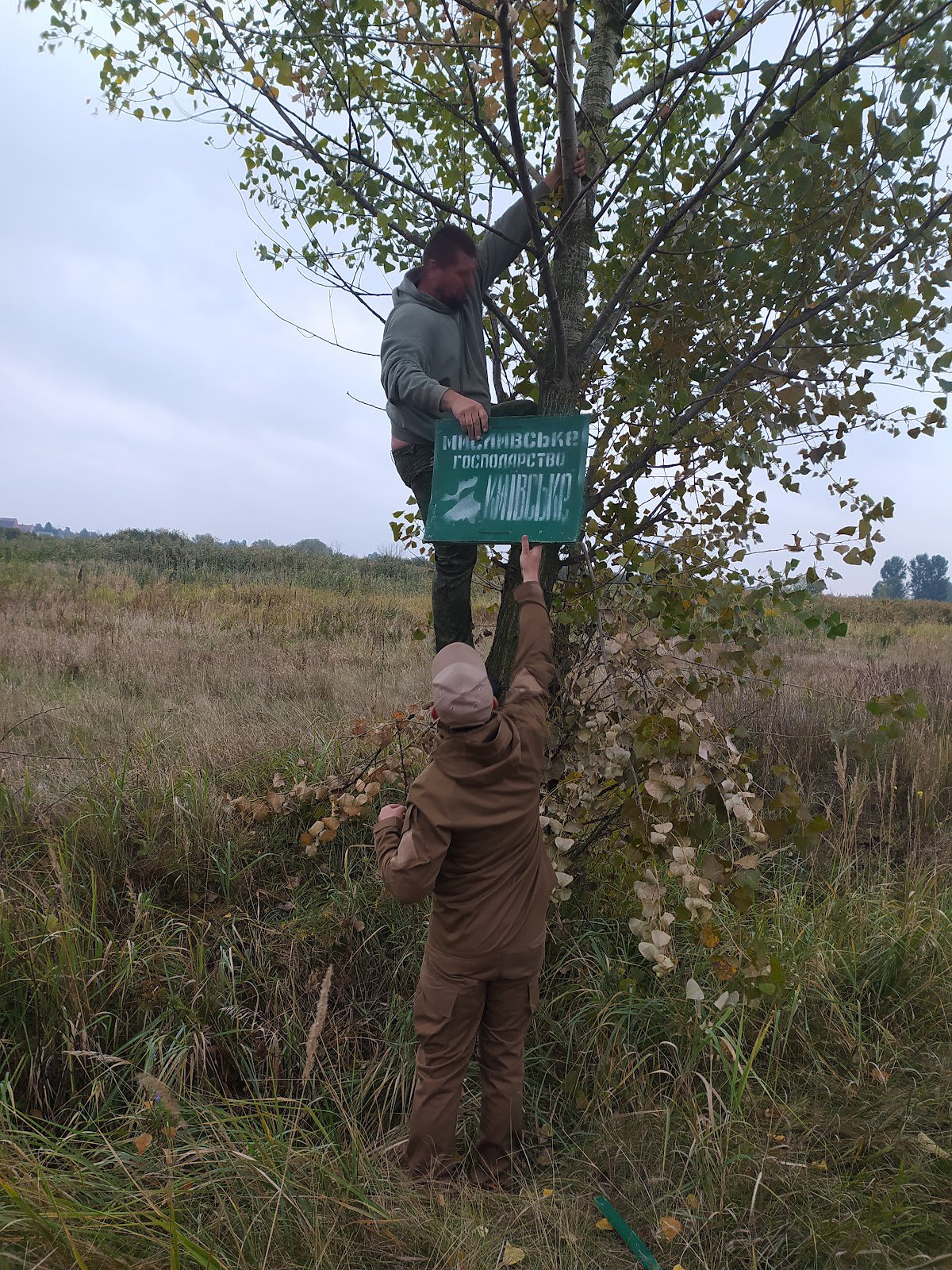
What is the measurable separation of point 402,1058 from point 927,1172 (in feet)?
6.05

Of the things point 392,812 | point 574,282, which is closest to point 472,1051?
point 392,812

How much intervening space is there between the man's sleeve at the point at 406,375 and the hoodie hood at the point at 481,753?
1.22m

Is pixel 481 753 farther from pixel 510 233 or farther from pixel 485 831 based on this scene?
pixel 510 233

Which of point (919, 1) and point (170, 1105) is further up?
point (919, 1)

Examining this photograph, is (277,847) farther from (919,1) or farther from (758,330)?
(919,1)

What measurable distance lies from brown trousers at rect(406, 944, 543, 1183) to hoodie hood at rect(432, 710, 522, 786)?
25.5 inches

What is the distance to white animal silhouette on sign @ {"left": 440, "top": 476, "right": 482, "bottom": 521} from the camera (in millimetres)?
2715

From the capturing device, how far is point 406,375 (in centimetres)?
280

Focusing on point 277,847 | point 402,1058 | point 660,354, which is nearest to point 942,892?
point 402,1058

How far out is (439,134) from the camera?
12.4ft

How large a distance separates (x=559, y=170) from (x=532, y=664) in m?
2.14

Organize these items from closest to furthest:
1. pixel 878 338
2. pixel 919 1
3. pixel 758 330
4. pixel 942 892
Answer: pixel 919 1 → pixel 878 338 → pixel 758 330 → pixel 942 892

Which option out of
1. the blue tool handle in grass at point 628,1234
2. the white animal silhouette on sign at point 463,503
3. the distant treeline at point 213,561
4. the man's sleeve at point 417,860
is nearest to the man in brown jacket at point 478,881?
the man's sleeve at point 417,860

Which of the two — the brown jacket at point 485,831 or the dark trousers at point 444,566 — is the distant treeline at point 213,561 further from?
the brown jacket at point 485,831
